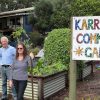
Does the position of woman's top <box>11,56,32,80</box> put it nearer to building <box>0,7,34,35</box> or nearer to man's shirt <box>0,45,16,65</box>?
man's shirt <box>0,45,16,65</box>

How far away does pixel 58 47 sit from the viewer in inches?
415

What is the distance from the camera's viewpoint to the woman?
7.16 metres

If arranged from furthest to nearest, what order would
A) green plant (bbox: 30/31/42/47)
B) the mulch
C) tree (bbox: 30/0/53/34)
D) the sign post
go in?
tree (bbox: 30/0/53/34)
green plant (bbox: 30/31/42/47)
the mulch
the sign post

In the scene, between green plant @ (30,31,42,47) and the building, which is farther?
the building

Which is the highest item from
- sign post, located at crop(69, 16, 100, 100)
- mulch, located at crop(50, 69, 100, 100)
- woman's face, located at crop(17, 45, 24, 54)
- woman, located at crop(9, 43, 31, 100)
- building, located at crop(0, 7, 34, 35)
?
building, located at crop(0, 7, 34, 35)

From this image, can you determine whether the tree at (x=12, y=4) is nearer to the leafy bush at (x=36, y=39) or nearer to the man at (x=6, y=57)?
the leafy bush at (x=36, y=39)

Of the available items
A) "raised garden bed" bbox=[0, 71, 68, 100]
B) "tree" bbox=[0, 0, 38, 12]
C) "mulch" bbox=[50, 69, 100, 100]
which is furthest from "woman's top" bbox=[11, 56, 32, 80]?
"tree" bbox=[0, 0, 38, 12]

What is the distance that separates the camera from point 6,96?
8.53 m

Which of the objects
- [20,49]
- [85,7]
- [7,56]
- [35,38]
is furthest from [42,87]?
[35,38]

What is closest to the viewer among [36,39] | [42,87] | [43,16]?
[42,87]

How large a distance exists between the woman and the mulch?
158cm

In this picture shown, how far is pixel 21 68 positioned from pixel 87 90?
9.70 ft

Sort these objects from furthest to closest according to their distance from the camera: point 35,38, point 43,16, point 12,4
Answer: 1. point 12,4
2. point 43,16
3. point 35,38

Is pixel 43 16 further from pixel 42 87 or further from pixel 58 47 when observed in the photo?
pixel 42 87
